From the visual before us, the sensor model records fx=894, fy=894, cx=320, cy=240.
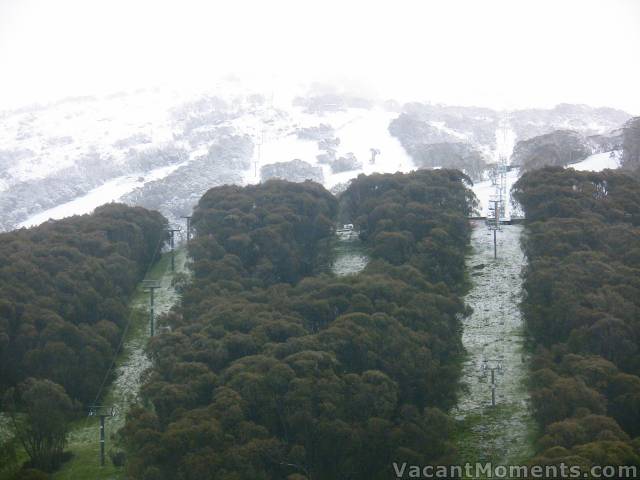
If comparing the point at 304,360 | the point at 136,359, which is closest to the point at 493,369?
the point at 304,360

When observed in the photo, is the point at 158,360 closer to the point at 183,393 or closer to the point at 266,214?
the point at 183,393

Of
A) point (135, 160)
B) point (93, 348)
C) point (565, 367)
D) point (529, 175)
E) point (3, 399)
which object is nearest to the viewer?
point (565, 367)

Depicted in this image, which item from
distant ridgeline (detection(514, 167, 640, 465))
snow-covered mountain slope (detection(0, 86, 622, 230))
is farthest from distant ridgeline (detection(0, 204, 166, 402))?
snow-covered mountain slope (detection(0, 86, 622, 230))

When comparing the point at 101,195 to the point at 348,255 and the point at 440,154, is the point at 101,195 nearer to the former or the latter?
the point at 440,154

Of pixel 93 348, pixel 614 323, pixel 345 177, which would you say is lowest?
pixel 345 177

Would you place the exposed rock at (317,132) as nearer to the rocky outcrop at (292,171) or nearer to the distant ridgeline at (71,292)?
the rocky outcrop at (292,171)

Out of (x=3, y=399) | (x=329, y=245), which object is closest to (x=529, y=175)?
(x=329, y=245)
